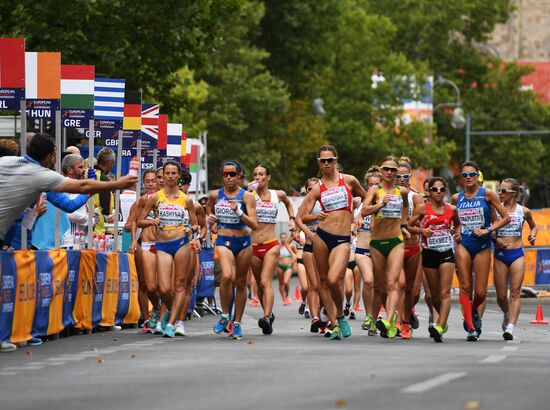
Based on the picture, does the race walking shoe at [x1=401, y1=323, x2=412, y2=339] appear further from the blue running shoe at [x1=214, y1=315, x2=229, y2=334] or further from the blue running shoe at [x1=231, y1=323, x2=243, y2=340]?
the blue running shoe at [x1=214, y1=315, x2=229, y2=334]

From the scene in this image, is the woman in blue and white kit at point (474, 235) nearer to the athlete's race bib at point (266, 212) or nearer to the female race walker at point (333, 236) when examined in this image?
the female race walker at point (333, 236)

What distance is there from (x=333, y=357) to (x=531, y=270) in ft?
69.4

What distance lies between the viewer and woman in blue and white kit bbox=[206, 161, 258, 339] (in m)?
19.3

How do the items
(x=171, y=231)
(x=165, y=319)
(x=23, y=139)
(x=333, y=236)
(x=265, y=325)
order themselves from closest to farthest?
(x=23, y=139)
(x=333, y=236)
(x=171, y=231)
(x=265, y=325)
(x=165, y=319)

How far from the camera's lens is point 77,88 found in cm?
2262

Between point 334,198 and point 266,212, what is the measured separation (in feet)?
8.57

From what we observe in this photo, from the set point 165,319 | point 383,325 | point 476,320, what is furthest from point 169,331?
point 476,320

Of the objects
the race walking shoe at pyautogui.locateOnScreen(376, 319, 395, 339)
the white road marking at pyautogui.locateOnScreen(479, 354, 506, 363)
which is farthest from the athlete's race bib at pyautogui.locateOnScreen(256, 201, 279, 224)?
the white road marking at pyautogui.locateOnScreen(479, 354, 506, 363)

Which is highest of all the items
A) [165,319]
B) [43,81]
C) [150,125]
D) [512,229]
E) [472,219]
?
[43,81]

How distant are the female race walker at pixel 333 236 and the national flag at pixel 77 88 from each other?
4.57 metres

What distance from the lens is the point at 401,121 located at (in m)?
81.2

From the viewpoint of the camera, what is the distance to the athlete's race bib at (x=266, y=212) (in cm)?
2106

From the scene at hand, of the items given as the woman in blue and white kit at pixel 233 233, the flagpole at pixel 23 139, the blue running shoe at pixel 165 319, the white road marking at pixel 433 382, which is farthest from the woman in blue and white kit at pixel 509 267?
the white road marking at pixel 433 382

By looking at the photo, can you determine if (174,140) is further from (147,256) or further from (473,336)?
(473,336)
